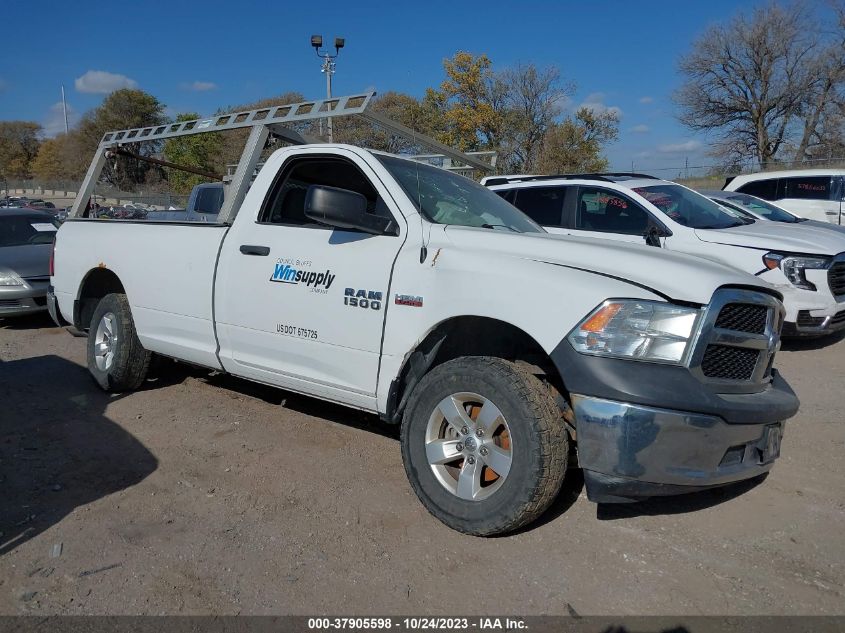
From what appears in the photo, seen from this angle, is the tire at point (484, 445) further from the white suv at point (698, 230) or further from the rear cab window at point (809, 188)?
the rear cab window at point (809, 188)

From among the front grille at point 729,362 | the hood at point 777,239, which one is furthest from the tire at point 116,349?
the hood at point 777,239

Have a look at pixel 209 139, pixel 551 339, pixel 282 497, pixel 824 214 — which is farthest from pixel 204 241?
pixel 824 214

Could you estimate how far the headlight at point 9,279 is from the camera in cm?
864

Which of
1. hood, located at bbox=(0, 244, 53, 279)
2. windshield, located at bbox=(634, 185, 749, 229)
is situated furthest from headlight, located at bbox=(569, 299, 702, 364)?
hood, located at bbox=(0, 244, 53, 279)

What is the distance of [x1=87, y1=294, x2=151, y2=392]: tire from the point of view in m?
5.29

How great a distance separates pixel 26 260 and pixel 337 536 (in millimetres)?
7921

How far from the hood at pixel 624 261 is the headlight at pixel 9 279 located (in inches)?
297

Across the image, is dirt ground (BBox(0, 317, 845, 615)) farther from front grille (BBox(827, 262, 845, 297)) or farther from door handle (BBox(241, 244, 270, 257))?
front grille (BBox(827, 262, 845, 297))

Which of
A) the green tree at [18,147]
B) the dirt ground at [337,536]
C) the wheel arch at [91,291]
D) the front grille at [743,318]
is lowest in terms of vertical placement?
the dirt ground at [337,536]

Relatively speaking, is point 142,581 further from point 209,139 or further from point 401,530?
point 209,139

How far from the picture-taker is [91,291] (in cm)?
580

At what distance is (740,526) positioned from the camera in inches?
132

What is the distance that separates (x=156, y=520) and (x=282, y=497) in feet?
2.17

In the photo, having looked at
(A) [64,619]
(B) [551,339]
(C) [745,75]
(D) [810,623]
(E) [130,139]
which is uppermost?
(C) [745,75]
